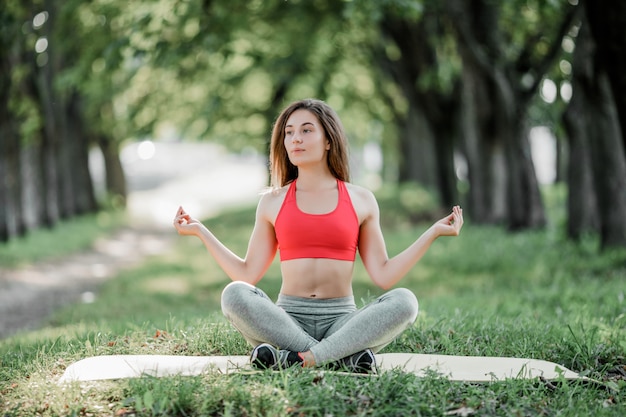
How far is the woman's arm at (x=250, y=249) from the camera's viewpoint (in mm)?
4633

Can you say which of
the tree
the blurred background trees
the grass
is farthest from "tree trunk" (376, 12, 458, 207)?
the grass

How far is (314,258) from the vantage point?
4520 mm

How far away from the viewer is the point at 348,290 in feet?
15.3

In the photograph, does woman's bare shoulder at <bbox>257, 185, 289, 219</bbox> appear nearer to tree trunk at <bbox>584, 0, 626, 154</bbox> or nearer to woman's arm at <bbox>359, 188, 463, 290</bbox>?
woman's arm at <bbox>359, 188, 463, 290</bbox>

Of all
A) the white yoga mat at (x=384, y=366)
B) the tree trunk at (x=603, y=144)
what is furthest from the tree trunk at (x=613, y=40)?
the white yoga mat at (x=384, y=366)

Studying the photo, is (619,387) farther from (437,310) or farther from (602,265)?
(602,265)

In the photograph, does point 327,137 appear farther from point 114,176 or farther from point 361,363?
point 114,176

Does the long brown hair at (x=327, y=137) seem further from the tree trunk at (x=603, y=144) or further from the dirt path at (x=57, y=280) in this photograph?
the tree trunk at (x=603, y=144)

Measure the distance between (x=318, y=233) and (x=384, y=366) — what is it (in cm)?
91

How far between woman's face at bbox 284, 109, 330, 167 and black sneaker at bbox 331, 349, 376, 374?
1.24 metres

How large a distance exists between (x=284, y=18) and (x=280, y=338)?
12.7 meters

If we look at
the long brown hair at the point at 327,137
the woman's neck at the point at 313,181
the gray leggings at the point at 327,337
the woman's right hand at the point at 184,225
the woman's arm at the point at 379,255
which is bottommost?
the gray leggings at the point at 327,337

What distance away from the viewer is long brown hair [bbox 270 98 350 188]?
471 cm

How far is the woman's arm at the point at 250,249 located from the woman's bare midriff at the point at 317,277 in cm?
23
